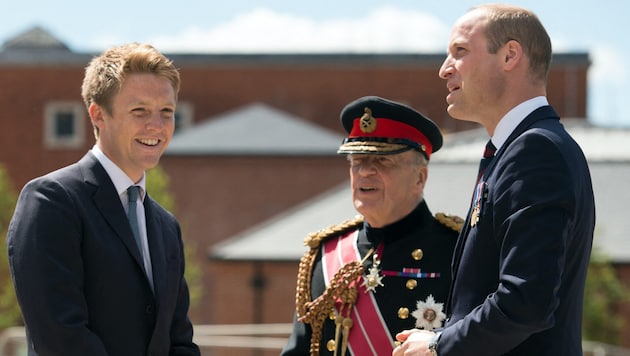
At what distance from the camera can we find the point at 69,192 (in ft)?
12.8

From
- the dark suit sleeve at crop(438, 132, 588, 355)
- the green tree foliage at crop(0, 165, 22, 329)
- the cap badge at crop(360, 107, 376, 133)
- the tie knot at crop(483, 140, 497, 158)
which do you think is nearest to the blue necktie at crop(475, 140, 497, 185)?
the tie knot at crop(483, 140, 497, 158)

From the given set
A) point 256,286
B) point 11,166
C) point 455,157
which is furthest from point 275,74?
point 256,286

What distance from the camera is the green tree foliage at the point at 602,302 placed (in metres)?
17.2

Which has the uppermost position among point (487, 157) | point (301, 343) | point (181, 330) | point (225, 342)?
point (487, 157)

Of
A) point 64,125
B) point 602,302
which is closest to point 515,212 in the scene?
point 602,302

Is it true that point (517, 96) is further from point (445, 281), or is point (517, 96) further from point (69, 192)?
point (69, 192)

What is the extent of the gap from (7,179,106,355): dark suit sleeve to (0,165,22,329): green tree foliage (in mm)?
19027

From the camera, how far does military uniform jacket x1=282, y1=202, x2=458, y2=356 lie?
14.5ft

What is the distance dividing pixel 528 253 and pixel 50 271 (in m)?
1.59

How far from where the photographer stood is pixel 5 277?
3000 centimetres

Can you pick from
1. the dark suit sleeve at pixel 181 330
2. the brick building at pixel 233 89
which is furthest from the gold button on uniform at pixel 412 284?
the brick building at pixel 233 89

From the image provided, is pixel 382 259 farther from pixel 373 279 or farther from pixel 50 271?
pixel 50 271

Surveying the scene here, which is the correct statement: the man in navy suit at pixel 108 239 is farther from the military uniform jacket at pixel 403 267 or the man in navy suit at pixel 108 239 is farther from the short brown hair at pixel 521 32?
the short brown hair at pixel 521 32

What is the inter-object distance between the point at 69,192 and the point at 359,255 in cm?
128
